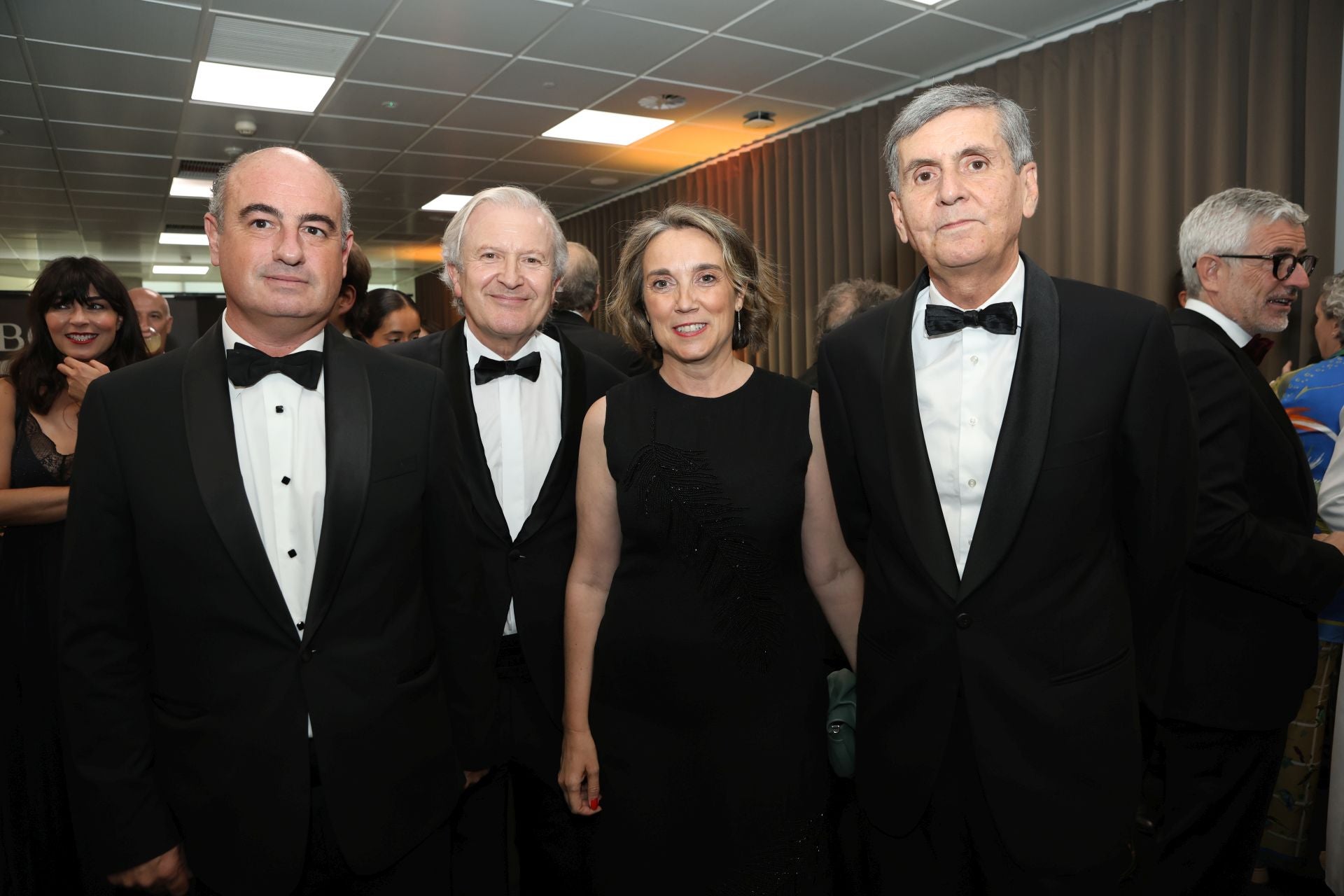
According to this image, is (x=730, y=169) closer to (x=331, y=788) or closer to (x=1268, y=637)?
(x=1268, y=637)

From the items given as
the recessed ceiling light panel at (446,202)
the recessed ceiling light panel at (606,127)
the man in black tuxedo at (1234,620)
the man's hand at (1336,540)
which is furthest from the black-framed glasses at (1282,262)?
the recessed ceiling light panel at (446,202)

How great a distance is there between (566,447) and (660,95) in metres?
4.50

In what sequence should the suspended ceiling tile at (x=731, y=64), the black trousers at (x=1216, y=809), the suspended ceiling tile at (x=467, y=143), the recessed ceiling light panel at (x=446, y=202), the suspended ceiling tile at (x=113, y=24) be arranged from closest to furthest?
the black trousers at (x=1216, y=809)
the suspended ceiling tile at (x=113, y=24)
the suspended ceiling tile at (x=731, y=64)
the suspended ceiling tile at (x=467, y=143)
the recessed ceiling light panel at (x=446, y=202)

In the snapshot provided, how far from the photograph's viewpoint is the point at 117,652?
1.44m

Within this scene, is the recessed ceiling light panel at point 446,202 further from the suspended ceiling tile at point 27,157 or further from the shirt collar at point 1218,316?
the shirt collar at point 1218,316

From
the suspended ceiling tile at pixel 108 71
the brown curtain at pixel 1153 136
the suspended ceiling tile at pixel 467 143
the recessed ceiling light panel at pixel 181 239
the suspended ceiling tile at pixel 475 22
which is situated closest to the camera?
the brown curtain at pixel 1153 136

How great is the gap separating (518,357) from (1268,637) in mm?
2001

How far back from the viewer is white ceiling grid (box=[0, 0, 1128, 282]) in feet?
14.6

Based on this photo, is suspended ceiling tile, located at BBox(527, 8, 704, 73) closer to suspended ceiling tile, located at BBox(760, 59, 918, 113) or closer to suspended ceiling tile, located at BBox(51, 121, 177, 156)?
suspended ceiling tile, located at BBox(760, 59, 918, 113)

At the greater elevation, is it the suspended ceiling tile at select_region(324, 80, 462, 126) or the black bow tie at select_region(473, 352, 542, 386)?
the suspended ceiling tile at select_region(324, 80, 462, 126)

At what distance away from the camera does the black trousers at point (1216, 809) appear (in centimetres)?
215

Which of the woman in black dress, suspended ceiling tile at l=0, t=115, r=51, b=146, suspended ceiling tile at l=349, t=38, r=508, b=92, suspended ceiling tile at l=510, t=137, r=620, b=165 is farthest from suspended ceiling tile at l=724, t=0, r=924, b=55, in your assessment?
suspended ceiling tile at l=0, t=115, r=51, b=146

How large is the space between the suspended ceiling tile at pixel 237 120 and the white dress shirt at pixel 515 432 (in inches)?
187

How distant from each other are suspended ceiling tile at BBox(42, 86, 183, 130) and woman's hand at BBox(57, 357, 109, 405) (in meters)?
3.83
